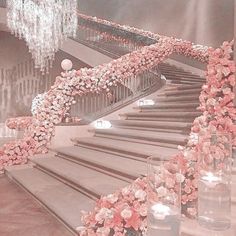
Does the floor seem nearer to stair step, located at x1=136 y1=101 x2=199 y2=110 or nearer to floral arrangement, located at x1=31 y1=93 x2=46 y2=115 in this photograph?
floral arrangement, located at x1=31 y1=93 x2=46 y2=115

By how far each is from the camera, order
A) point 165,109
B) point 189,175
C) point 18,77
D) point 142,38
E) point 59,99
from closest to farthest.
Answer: point 189,175 < point 59,99 < point 165,109 < point 142,38 < point 18,77

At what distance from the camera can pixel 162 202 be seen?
2197 mm

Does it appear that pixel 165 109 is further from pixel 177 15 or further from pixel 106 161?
pixel 177 15

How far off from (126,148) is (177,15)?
7.82m

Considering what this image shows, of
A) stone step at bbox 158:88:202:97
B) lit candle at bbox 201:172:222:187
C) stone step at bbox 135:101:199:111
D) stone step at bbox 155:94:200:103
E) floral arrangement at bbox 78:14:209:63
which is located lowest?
lit candle at bbox 201:172:222:187

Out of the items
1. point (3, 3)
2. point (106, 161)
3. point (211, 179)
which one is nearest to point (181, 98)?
point (106, 161)

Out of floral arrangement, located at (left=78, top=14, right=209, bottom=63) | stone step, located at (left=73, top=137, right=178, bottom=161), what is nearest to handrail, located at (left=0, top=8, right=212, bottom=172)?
stone step, located at (left=73, top=137, right=178, bottom=161)

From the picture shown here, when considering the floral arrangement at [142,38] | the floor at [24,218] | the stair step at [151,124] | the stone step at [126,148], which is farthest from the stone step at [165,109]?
the floral arrangement at [142,38]

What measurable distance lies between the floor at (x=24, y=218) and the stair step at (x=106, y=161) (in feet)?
3.28

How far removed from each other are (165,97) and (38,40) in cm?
464

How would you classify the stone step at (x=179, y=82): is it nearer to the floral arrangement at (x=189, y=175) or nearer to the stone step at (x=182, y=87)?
the stone step at (x=182, y=87)

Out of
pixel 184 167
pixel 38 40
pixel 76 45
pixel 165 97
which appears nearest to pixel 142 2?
pixel 76 45

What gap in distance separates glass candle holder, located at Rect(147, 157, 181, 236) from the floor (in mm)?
1570

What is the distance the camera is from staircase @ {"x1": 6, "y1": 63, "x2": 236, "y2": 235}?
4.16m
